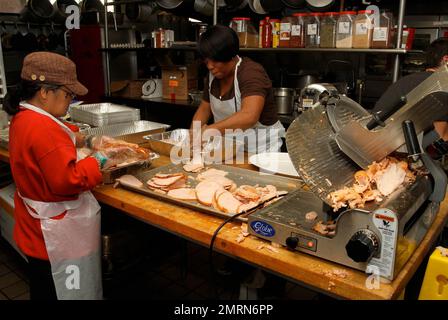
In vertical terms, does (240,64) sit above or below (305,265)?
above

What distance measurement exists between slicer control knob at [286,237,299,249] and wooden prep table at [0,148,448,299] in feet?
0.12

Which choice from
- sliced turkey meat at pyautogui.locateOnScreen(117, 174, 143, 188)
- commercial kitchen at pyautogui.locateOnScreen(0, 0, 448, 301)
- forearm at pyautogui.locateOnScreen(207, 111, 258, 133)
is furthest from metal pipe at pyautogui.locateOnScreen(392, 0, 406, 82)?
sliced turkey meat at pyautogui.locateOnScreen(117, 174, 143, 188)

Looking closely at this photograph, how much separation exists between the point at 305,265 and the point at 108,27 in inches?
183

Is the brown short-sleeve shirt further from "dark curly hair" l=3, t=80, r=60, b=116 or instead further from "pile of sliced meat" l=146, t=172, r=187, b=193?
"dark curly hair" l=3, t=80, r=60, b=116

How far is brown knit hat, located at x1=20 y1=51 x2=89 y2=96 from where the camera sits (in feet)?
5.35

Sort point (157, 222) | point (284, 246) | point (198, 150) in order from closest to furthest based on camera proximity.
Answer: point (284, 246), point (157, 222), point (198, 150)

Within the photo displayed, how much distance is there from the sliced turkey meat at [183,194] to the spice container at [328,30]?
7.34 feet

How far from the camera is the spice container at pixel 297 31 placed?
348 centimetres

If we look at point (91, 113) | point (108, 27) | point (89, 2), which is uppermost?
point (89, 2)

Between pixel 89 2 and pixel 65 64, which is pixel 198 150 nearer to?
pixel 65 64

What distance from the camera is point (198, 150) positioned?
221 centimetres

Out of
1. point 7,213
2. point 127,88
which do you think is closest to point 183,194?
point 7,213

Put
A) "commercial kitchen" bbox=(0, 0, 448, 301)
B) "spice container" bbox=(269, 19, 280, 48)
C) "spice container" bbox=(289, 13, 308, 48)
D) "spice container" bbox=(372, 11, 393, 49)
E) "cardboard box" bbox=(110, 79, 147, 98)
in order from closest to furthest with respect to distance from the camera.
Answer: "commercial kitchen" bbox=(0, 0, 448, 301) → "spice container" bbox=(372, 11, 393, 49) → "spice container" bbox=(289, 13, 308, 48) → "spice container" bbox=(269, 19, 280, 48) → "cardboard box" bbox=(110, 79, 147, 98)

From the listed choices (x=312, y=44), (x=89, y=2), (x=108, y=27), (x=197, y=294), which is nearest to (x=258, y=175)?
(x=197, y=294)
